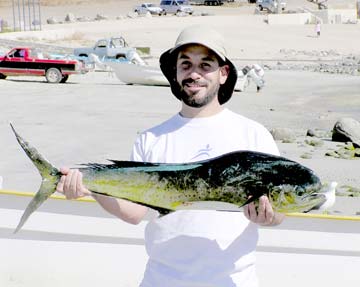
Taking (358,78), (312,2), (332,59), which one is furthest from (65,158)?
(312,2)

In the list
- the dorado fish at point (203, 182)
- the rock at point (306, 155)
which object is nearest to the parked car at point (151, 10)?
the rock at point (306, 155)

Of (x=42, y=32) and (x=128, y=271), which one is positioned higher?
(x=128, y=271)

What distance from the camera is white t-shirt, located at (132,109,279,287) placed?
314 centimetres

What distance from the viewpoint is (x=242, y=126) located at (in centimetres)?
324

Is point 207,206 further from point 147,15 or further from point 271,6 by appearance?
point 271,6

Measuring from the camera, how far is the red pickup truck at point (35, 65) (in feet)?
99.0

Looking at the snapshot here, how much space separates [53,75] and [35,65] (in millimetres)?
773

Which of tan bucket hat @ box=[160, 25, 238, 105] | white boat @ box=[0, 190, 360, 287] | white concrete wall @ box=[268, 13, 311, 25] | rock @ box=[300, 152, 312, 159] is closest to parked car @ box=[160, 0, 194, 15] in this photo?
white concrete wall @ box=[268, 13, 311, 25]

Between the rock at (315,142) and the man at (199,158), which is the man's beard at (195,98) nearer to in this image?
the man at (199,158)

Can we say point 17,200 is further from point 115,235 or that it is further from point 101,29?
point 101,29

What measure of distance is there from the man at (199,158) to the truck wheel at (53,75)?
27.7 m

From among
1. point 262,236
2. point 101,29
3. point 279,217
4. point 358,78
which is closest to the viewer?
point 279,217

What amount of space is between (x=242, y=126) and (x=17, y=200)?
3.24 m

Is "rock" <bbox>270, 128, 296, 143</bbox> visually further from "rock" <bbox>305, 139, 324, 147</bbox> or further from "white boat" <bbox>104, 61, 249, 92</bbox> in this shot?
"white boat" <bbox>104, 61, 249, 92</bbox>
